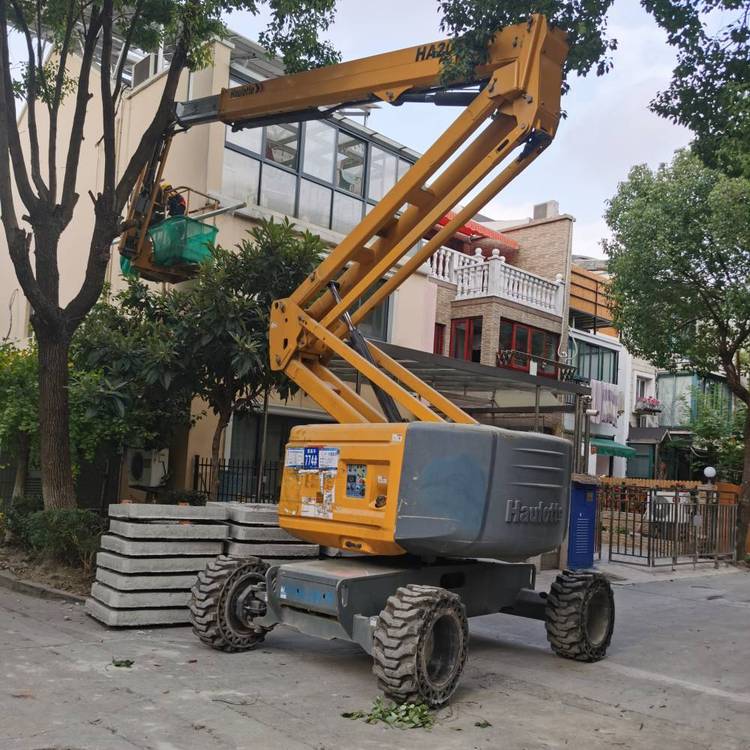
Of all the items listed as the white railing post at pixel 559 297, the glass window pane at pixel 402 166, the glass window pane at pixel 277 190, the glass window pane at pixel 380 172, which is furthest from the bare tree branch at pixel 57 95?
the white railing post at pixel 559 297

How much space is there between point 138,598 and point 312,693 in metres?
2.60

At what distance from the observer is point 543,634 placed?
31.3 ft

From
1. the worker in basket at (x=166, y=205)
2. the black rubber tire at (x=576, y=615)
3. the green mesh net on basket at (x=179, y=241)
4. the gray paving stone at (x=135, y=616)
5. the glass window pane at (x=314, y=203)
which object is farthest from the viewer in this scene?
the glass window pane at (x=314, y=203)

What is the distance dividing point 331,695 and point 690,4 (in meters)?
7.64

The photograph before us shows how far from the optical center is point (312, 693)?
647 centimetres

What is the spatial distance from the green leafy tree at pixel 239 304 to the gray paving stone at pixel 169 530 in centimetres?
286

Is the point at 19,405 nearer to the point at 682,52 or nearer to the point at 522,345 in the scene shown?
the point at 682,52

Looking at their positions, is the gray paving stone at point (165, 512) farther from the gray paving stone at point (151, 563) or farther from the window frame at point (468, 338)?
the window frame at point (468, 338)

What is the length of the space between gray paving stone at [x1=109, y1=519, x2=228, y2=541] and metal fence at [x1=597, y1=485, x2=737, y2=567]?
9.35 metres

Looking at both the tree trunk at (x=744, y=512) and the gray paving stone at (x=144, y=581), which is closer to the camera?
the gray paving stone at (x=144, y=581)

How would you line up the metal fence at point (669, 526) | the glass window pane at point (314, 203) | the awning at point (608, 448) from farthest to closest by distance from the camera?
the awning at point (608, 448), the glass window pane at point (314, 203), the metal fence at point (669, 526)

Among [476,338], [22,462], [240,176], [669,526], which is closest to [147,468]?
[22,462]

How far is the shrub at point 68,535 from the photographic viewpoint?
34.2 feet

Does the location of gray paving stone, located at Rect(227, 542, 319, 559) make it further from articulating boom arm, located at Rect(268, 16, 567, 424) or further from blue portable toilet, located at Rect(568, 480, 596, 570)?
blue portable toilet, located at Rect(568, 480, 596, 570)
